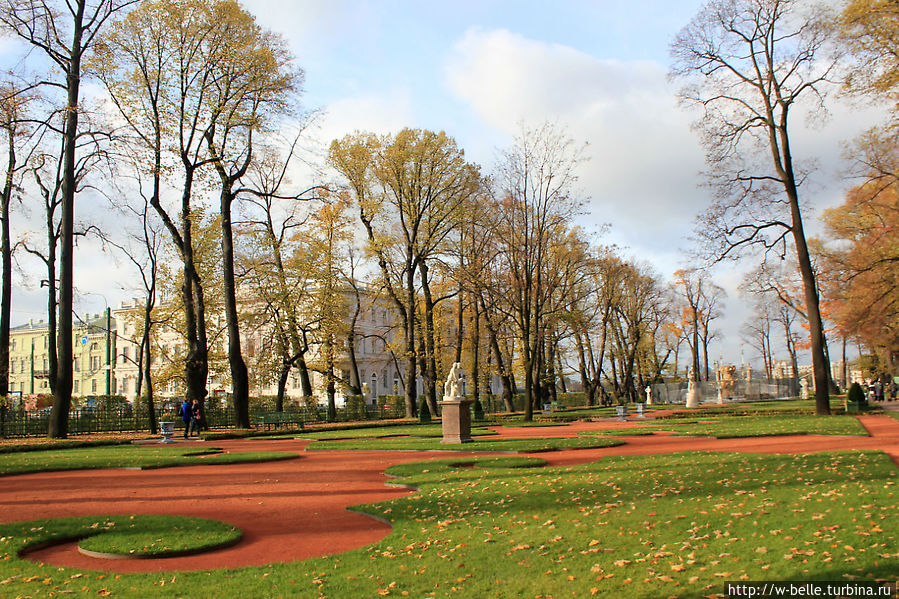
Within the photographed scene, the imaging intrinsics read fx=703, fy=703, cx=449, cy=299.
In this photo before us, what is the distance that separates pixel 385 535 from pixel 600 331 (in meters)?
50.7

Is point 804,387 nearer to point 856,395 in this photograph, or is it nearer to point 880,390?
point 880,390

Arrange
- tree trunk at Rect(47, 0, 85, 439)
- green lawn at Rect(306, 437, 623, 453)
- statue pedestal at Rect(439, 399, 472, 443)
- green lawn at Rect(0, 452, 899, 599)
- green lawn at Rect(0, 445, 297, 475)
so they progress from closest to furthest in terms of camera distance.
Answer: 1. green lawn at Rect(0, 452, 899, 599)
2. green lawn at Rect(0, 445, 297, 475)
3. green lawn at Rect(306, 437, 623, 453)
4. statue pedestal at Rect(439, 399, 472, 443)
5. tree trunk at Rect(47, 0, 85, 439)

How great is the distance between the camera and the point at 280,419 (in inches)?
1351

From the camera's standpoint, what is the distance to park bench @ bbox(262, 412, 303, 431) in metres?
33.6

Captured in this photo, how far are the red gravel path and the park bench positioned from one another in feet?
49.2

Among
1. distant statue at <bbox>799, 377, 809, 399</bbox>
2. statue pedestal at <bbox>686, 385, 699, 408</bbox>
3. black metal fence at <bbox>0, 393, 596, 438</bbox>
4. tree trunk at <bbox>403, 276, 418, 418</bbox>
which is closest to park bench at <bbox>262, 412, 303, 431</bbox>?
black metal fence at <bbox>0, 393, 596, 438</bbox>

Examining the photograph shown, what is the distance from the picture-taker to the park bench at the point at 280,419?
33641 mm

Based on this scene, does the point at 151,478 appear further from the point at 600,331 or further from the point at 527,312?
the point at 600,331

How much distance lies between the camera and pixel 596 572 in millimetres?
5887

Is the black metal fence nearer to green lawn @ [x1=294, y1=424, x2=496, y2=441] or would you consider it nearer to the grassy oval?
green lawn @ [x1=294, y1=424, x2=496, y2=441]

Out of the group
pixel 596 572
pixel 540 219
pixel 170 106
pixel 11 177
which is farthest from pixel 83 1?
pixel 596 572

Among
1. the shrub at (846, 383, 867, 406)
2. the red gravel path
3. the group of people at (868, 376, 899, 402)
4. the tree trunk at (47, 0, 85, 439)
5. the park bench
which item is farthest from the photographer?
the group of people at (868, 376, 899, 402)

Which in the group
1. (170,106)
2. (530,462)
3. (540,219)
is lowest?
(530,462)

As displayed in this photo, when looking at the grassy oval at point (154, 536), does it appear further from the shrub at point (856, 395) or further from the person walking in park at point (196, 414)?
the shrub at point (856, 395)
